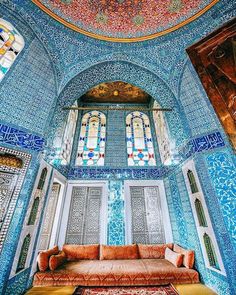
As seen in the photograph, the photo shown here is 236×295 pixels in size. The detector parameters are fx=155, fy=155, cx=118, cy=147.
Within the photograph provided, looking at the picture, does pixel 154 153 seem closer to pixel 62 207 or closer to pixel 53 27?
pixel 62 207

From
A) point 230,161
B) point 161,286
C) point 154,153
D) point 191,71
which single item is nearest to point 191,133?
point 230,161

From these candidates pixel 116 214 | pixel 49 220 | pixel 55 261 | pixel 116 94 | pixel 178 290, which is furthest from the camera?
pixel 116 94

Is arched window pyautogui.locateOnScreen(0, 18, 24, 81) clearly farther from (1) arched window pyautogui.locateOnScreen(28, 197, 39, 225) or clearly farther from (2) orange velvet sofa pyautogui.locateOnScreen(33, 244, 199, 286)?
(2) orange velvet sofa pyautogui.locateOnScreen(33, 244, 199, 286)

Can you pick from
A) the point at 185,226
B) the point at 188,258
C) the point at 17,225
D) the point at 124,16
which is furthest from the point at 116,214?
the point at 124,16

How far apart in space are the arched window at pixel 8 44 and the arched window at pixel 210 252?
5164 millimetres

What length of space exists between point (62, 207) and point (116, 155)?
2.43 metres

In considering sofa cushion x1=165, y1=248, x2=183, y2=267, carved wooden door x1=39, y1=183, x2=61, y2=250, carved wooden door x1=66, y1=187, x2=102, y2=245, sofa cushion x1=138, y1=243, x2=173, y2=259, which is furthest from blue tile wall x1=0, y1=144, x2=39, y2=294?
sofa cushion x1=165, y1=248, x2=183, y2=267

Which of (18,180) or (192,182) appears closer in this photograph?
(18,180)

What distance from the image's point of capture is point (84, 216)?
4.79m

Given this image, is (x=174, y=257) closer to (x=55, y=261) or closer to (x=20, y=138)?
(x=55, y=261)

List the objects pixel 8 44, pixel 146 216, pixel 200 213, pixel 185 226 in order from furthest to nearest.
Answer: pixel 146 216, pixel 185 226, pixel 8 44, pixel 200 213

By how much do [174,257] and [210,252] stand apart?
112 cm

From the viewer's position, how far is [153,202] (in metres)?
5.02

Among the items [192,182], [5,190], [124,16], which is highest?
[124,16]
